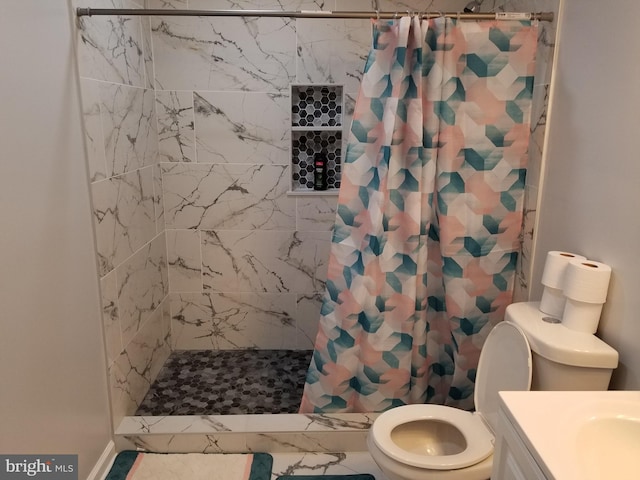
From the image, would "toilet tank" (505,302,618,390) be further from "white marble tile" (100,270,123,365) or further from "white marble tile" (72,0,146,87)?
"white marble tile" (72,0,146,87)

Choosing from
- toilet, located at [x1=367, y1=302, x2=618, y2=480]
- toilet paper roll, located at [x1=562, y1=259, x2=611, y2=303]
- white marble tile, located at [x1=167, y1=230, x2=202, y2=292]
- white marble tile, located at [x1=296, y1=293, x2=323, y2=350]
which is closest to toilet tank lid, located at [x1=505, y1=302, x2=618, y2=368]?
toilet, located at [x1=367, y1=302, x2=618, y2=480]

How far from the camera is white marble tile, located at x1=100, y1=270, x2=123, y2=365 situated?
217cm

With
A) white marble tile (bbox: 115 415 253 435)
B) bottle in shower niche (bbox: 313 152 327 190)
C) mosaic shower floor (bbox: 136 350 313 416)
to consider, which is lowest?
mosaic shower floor (bbox: 136 350 313 416)

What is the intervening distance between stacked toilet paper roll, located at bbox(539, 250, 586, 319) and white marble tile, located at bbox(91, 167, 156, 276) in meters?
1.75

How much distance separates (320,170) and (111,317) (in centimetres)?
141

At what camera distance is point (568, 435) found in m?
1.13

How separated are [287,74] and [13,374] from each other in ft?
6.65

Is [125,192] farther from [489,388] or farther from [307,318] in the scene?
[489,388]

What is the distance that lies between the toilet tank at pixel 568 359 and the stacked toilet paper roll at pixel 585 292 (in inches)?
1.4

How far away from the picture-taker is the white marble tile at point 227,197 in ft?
9.78

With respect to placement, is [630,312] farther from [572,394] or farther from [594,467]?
[594,467]

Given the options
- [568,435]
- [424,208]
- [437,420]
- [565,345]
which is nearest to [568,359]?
[565,345]

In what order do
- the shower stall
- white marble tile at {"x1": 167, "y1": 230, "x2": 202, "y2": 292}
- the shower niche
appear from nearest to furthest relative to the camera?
the shower stall < the shower niche < white marble tile at {"x1": 167, "y1": 230, "x2": 202, "y2": 292}

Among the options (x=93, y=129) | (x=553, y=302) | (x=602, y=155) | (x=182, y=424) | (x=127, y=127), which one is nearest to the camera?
(x=602, y=155)
